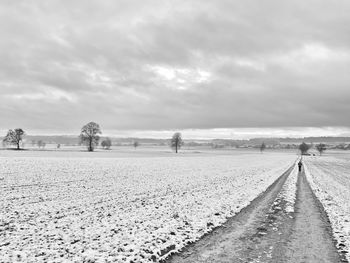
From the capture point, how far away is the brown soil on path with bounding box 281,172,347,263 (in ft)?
25.3

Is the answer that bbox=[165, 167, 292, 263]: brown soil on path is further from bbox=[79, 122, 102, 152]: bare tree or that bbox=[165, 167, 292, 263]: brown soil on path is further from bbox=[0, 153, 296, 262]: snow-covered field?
bbox=[79, 122, 102, 152]: bare tree

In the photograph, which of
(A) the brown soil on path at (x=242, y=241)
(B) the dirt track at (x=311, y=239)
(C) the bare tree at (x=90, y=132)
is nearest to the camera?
(A) the brown soil on path at (x=242, y=241)

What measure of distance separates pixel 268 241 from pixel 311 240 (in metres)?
1.54

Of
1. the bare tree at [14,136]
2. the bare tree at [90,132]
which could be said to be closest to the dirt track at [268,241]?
the bare tree at [90,132]

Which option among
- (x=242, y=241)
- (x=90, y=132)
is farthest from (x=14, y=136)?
(x=242, y=241)

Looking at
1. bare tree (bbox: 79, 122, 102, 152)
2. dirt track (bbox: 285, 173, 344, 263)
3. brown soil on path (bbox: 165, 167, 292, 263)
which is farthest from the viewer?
bare tree (bbox: 79, 122, 102, 152)

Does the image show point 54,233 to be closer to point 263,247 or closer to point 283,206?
point 263,247

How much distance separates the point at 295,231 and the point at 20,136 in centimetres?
11325

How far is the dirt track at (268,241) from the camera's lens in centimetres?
768

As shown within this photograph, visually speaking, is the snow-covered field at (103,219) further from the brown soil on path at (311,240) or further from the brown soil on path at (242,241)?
the brown soil on path at (311,240)

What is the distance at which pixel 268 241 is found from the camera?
29.8ft

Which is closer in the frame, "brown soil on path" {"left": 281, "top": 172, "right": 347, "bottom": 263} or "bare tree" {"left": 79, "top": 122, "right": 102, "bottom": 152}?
"brown soil on path" {"left": 281, "top": 172, "right": 347, "bottom": 263}

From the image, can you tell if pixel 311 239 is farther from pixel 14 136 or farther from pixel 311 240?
pixel 14 136

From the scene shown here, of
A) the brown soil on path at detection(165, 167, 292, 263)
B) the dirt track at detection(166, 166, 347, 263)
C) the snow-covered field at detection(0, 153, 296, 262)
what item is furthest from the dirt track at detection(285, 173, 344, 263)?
the snow-covered field at detection(0, 153, 296, 262)
